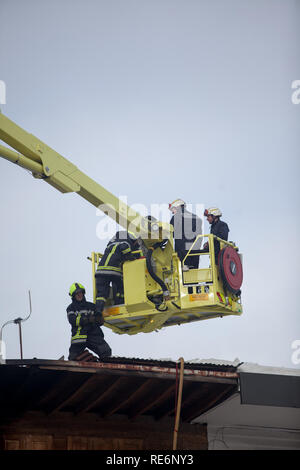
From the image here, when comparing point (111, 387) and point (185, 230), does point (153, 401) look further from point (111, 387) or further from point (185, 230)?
point (185, 230)

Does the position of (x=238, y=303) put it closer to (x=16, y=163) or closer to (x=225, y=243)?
(x=225, y=243)

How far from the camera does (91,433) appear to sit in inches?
461

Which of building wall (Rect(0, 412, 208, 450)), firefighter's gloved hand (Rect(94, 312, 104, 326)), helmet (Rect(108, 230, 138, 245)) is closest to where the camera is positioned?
building wall (Rect(0, 412, 208, 450))

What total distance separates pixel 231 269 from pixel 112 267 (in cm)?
240

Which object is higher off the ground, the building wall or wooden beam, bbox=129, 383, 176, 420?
wooden beam, bbox=129, 383, 176, 420

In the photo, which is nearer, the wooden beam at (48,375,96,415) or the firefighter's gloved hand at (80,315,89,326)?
the wooden beam at (48,375,96,415)

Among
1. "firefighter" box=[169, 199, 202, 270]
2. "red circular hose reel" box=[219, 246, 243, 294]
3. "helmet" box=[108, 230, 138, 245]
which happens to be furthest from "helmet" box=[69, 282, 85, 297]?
"red circular hose reel" box=[219, 246, 243, 294]

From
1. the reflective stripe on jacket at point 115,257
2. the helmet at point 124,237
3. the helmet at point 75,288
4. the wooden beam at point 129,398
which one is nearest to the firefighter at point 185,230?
the helmet at point 124,237

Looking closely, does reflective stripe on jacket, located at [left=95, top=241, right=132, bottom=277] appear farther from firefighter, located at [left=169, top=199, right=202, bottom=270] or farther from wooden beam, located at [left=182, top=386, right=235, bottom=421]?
wooden beam, located at [left=182, top=386, right=235, bottom=421]

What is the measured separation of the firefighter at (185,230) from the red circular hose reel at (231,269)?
0.56 metres

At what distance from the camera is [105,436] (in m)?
11.8

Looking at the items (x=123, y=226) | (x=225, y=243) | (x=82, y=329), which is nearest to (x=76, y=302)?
(x=82, y=329)

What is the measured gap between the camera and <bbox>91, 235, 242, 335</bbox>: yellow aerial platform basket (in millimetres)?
14859
